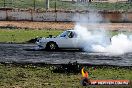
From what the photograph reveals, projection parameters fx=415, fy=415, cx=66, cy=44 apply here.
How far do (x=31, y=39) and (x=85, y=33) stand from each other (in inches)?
228

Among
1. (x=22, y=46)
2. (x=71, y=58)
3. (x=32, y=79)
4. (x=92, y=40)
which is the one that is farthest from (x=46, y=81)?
(x=22, y=46)

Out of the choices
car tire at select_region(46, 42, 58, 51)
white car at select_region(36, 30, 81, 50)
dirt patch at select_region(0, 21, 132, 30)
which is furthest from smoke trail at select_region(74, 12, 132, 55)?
dirt patch at select_region(0, 21, 132, 30)

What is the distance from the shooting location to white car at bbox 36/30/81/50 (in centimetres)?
2633

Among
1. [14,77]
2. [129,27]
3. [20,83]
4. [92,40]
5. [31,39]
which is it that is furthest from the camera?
[129,27]

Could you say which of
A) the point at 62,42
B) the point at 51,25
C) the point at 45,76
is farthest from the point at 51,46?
the point at 51,25

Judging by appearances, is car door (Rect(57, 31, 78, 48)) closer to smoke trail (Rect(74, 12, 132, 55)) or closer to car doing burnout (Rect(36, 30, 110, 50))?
car doing burnout (Rect(36, 30, 110, 50))

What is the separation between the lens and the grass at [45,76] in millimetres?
15730

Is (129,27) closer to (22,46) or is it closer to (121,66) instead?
(22,46)

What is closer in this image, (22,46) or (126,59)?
(126,59)

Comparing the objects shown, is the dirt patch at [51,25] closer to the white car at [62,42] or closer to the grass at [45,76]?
the white car at [62,42]

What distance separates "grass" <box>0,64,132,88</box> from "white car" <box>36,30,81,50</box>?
6.86 m

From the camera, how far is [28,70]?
18.5 metres

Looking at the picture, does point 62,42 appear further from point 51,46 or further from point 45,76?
point 45,76

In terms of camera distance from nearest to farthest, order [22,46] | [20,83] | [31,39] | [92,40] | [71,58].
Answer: [20,83] → [71,58] → [92,40] → [22,46] → [31,39]
